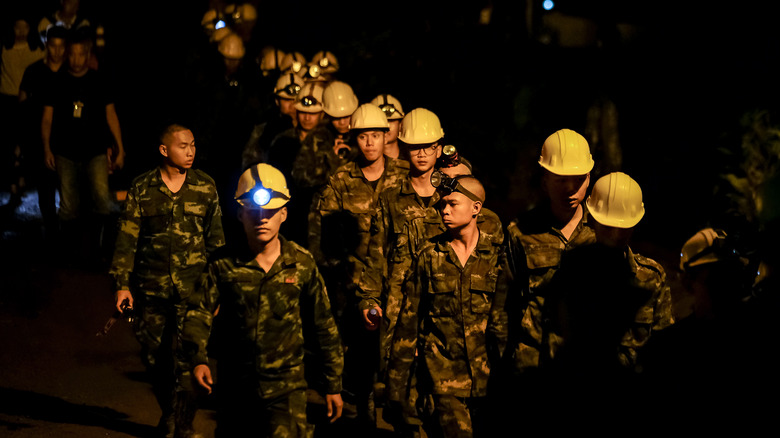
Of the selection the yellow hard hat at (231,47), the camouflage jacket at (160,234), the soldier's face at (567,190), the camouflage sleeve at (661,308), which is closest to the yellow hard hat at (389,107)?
the camouflage jacket at (160,234)

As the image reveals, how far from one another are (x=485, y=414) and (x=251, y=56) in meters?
9.93

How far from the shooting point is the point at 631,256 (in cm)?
577

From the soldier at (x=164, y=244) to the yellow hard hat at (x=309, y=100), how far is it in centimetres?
348

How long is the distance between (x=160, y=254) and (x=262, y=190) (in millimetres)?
1777

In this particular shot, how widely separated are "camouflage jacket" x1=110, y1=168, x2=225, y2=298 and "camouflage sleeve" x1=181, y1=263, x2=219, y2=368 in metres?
1.47

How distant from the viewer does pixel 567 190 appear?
6.12 metres

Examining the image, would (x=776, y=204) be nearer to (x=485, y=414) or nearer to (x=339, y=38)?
(x=485, y=414)

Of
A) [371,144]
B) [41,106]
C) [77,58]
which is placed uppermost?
[77,58]

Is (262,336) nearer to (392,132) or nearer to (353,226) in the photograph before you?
(353,226)

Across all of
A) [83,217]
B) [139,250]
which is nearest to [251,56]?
[83,217]

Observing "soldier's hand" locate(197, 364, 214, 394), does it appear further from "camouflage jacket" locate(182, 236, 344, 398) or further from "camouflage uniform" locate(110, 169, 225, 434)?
"camouflage uniform" locate(110, 169, 225, 434)

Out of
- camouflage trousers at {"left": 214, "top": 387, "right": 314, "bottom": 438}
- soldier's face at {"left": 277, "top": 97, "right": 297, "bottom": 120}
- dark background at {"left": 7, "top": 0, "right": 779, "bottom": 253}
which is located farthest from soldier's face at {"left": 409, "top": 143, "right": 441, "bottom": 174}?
dark background at {"left": 7, "top": 0, "right": 779, "bottom": 253}

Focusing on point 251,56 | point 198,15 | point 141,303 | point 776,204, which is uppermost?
point 198,15

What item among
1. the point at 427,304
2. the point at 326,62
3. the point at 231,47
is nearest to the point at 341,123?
the point at 326,62
